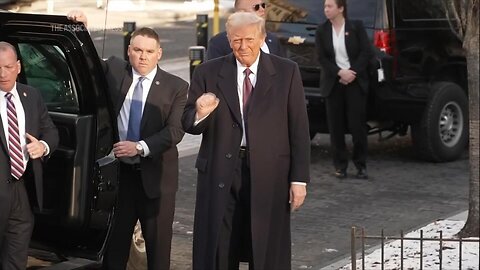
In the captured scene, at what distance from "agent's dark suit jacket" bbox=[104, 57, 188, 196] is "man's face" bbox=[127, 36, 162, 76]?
3.3 inches

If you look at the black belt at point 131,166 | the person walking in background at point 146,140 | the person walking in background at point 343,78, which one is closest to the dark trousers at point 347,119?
the person walking in background at point 343,78

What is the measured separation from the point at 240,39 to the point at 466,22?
3014 mm

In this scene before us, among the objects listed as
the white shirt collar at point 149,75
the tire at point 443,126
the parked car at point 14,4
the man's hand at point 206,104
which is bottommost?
the tire at point 443,126

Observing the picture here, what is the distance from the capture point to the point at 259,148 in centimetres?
614

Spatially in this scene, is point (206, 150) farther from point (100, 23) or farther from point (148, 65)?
point (100, 23)

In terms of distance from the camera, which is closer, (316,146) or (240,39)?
(240,39)

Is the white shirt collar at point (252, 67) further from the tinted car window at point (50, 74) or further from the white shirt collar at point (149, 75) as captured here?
the tinted car window at point (50, 74)

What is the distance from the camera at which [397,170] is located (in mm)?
12078

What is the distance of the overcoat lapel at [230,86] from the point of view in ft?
20.3

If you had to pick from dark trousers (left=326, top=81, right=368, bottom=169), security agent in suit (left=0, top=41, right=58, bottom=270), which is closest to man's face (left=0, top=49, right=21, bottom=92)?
security agent in suit (left=0, top=41, right=58, bottom=270)

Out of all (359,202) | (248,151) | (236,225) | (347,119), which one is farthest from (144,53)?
(347,119)

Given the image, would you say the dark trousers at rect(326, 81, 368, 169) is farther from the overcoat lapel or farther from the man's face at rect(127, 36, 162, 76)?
the overcoat lapel

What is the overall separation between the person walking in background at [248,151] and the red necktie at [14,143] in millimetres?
937

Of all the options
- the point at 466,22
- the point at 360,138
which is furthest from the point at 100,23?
the point at 360,138
